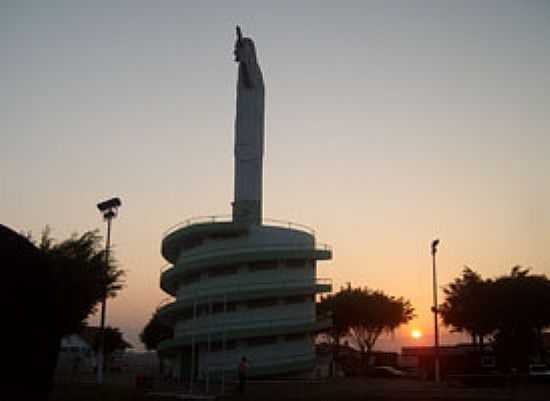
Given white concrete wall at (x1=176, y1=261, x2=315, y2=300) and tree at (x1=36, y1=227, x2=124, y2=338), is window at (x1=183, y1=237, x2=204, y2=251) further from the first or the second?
tree at (x1=36, y1=227, x2=124, y2=338)

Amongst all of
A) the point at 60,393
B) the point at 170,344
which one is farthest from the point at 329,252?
the point at 60,393

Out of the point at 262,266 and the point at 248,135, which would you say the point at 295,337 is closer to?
A: the point at 262,266

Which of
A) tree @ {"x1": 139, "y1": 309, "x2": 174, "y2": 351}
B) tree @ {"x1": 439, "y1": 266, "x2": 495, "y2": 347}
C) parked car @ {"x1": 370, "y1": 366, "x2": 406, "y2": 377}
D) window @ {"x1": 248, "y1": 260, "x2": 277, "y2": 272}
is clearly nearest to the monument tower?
window @ {"x1": 248, "y1": 260, "x2": 277, "y2": 272}

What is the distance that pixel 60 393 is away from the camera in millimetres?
35000

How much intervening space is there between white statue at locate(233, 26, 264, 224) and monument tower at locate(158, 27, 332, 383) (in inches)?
3.4

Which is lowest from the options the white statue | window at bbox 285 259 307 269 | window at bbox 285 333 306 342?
window at bbox 285 333 306 342

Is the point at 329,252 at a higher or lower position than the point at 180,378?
higher

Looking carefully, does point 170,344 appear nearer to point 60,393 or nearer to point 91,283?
point 91,283

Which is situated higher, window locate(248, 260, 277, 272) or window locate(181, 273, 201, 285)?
window locate(248, 260, 277, 272)

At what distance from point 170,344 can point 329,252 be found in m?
14.7

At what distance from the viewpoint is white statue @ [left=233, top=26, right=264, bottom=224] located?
5997 centimetres

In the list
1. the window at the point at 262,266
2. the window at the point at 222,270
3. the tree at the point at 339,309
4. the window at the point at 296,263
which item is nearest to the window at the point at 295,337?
the window at the point at 296,263

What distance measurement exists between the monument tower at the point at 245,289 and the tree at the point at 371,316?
28536mm

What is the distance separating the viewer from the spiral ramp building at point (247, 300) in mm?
55188
